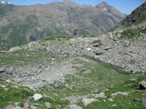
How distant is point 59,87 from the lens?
4162 centimetres

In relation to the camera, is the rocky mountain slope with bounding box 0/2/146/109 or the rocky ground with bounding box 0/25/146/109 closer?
the rocky mountain slope with bounding box 0/2/146/109

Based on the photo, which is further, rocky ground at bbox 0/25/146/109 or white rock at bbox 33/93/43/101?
rocky ground at bbox 0/25/146/109

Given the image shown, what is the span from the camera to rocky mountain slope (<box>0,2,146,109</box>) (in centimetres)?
3008

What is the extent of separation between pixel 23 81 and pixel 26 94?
13.6 meters

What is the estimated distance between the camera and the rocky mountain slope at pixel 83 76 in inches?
1184

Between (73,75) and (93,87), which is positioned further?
(73,75)

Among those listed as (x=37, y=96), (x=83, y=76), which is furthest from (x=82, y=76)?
(x=37, y=96)

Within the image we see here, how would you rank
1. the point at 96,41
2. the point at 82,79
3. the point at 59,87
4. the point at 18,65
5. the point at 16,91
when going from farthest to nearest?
the point at 96,41
the point at 18,65
the point at 82,79
the point at 59,87
the point at 16,91

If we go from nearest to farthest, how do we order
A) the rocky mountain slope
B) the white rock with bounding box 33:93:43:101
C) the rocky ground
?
the white rock with bounding box 33:93:43:101
the rocky mountain slope
the rocky ground

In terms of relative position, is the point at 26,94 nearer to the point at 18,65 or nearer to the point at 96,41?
the point at 18,65

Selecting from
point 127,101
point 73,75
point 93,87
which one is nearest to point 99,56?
point 73,75

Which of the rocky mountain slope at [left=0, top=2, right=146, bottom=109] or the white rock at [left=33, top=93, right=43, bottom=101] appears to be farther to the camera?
the rocky mountain slope at [left=0, top=2, right=146, bottom=109]

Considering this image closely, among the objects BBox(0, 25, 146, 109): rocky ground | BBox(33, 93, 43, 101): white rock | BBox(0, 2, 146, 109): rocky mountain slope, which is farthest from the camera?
BBox(0, 25, 146, 109): rocky ground

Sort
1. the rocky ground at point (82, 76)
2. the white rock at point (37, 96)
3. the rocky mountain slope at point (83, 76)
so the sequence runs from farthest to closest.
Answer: the rocky ground at point (82, 76)
the rocky mountain slope at point (83, 76)
the white rock at point (37, 96)
